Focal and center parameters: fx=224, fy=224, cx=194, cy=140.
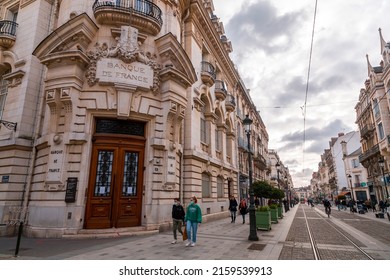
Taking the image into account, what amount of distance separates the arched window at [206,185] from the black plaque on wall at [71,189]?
966 centimetres

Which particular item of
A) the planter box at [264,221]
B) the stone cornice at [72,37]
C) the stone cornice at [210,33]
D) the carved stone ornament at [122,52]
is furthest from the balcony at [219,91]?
the planter box at [264,221]

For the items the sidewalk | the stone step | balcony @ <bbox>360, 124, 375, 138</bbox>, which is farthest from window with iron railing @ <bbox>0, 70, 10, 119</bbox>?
balcony @ <bbox>360, 124, 375, 138</bbox>

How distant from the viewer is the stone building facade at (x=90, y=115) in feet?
33.0

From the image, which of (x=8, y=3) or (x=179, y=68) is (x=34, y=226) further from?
(x=8, y=3)

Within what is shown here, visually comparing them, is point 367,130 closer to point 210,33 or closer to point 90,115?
point 210,33

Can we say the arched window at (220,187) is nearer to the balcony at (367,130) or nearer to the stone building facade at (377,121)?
the stone building facade at (377,121)

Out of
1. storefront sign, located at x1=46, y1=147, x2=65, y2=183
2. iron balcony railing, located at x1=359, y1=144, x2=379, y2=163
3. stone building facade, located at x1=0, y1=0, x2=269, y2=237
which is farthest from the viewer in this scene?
iron balcony railing, located at x1=359, y1=144, x2=379, y2=163

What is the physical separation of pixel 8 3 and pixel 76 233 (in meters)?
16.4

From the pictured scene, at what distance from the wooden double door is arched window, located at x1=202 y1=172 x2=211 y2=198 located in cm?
711

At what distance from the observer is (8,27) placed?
13.9 metres

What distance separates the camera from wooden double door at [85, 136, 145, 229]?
33.2 ft

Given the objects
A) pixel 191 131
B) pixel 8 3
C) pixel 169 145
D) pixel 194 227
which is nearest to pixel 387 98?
pixel 191 131

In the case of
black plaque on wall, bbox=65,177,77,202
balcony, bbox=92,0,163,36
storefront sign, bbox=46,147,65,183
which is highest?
balcony, bbox=92,0,163,36

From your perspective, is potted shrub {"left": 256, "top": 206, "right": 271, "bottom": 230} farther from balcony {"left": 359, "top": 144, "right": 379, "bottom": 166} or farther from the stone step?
balcony {"left": 359, "top": 144, "right": 379, "bottom": 166}
